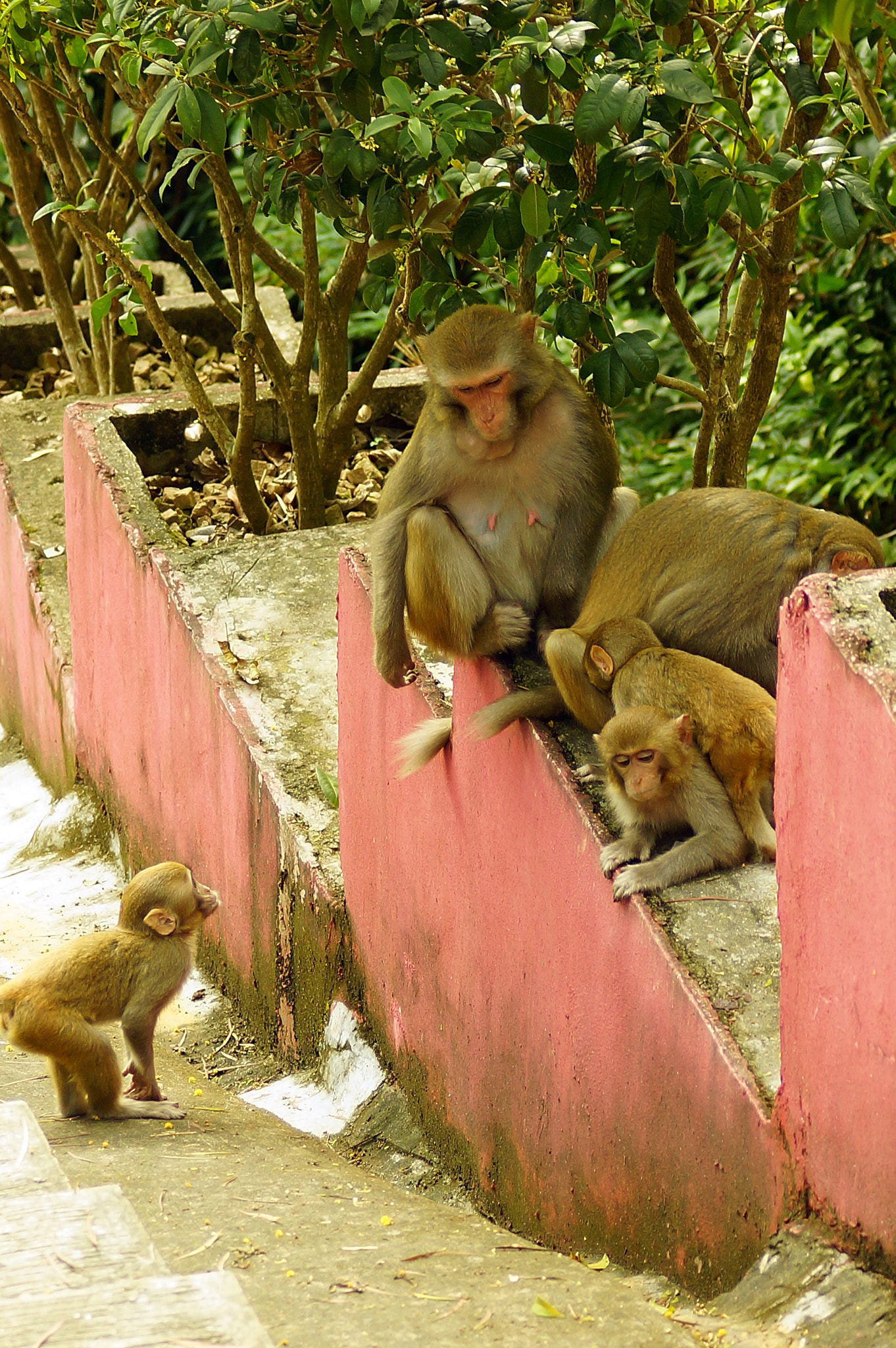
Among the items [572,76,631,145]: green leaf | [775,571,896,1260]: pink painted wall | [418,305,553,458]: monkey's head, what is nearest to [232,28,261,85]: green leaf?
[418,305,553,458]: monkey's head

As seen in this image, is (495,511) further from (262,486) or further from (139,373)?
(139,373)

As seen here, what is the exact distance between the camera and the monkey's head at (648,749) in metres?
3.36

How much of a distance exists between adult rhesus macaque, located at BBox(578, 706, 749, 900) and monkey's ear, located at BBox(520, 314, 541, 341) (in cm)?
125

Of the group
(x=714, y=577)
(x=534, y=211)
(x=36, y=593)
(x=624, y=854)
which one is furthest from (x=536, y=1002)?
(x=36, y=593)

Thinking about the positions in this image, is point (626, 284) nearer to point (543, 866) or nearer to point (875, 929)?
point (543, 866)

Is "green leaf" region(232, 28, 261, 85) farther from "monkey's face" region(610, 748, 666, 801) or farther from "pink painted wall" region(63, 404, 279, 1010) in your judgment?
"pink painted wall" region(63, 404, 279, 1010)

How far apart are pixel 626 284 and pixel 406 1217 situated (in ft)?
29.9

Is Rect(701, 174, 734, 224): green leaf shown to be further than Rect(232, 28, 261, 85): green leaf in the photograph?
No

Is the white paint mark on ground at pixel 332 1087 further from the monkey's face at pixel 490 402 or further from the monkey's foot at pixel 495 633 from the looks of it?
the monkey's face at pixel 490 402

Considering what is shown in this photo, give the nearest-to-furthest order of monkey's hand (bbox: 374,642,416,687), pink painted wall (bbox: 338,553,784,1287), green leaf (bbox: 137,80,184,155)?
pink painted wall (bbox: 338,553,784,1287) → green leaf (bbox: 137,80,184,155) → monkey's hand (bbox: 374,642,416,687)

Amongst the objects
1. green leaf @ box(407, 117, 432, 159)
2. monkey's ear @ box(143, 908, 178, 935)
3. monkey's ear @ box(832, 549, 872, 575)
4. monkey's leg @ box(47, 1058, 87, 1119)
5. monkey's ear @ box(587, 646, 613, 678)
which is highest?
green leaf @ box(407, 117, 432, 159)

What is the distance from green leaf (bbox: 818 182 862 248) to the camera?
3.97 metres

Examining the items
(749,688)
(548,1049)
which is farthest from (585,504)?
(548,1049)

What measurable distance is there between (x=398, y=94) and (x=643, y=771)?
1958 millimetres
